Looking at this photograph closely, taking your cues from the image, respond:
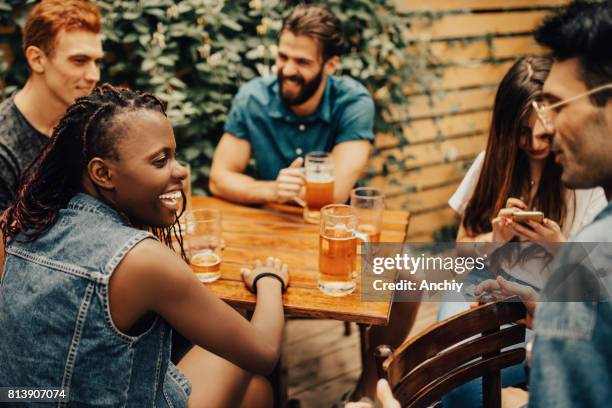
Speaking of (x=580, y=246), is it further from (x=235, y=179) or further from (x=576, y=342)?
(x=235, y=179)

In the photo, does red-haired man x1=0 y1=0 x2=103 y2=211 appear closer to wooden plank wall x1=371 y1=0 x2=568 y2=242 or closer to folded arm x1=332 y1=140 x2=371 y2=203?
folded arm x1=332 y1=140 x2=371 y2=203

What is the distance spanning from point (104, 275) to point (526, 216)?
1252mm

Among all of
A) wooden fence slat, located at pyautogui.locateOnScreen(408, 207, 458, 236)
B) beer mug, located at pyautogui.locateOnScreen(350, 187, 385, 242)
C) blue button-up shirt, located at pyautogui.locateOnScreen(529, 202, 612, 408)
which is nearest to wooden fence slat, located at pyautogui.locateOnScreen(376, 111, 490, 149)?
wooden fence slat, located at pyautogui.locateOnScreen(408, 207, 458, 236)

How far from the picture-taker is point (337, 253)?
62.8 inches

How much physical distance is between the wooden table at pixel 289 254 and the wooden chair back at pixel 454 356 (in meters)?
0.28

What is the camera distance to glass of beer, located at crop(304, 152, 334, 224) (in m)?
2.06

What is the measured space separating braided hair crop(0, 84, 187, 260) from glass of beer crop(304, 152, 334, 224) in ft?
2.56

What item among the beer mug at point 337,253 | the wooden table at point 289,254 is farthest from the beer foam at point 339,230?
the wooden table at point 289,254

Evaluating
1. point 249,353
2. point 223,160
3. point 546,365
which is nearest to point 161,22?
point 223,160

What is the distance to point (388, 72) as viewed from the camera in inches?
148

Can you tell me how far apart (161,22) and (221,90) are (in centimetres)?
51

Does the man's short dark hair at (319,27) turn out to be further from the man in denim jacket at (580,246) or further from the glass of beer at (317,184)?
the man in denim jacket at (580,246)

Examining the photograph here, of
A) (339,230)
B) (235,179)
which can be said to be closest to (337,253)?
(339,230)

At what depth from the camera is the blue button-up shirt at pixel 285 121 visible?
9.01ft
